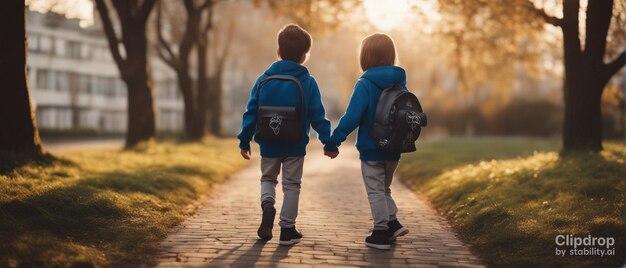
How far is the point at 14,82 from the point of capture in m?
10.4

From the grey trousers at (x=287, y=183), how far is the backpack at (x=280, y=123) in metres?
0.27

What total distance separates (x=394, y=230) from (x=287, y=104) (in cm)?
155

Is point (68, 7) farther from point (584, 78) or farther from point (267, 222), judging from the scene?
point (267, 222)

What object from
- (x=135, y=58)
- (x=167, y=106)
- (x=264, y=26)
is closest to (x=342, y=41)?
(x=264, y=26)

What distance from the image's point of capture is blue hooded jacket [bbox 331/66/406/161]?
636 cm

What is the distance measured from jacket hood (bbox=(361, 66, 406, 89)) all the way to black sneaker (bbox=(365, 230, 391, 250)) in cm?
133

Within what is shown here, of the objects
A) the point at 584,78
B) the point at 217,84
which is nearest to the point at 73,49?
the point at 217,84

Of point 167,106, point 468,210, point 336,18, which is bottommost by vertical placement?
point 167,106

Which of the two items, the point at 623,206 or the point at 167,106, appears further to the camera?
the point at 167,106

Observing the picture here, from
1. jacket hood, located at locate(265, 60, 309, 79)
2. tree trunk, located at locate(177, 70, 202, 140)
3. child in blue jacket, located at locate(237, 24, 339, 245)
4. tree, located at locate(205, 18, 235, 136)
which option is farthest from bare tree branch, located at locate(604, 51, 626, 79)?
tree, located at locate(205, 18, 235, 136)

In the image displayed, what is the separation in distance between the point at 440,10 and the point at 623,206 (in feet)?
25.9

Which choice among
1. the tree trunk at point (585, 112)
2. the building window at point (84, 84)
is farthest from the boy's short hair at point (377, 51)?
the building window at point (84, 84)

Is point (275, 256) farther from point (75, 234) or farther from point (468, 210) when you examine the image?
point (468, 210)

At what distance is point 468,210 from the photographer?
8398mm
